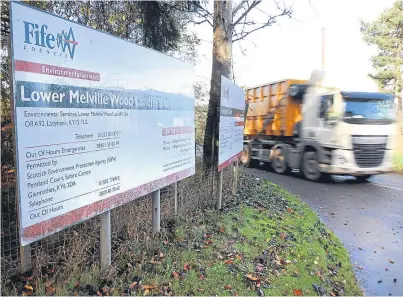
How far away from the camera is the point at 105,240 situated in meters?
3.33

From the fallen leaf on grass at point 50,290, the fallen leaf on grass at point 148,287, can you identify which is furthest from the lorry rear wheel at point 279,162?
the fallen leaf on grass at point 50,290

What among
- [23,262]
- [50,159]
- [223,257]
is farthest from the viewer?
[223,257]

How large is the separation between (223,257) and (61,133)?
2.56m

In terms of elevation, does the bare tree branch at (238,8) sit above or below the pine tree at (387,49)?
below

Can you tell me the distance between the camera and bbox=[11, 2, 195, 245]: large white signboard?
2240 millimetres

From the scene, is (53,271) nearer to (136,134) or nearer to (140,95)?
(136,134)

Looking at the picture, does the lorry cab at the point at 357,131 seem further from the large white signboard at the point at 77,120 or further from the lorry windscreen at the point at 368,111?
the large white signboard at the point at 77,120

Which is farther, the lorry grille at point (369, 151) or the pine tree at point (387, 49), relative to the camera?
the pine tree at point (387, 49)

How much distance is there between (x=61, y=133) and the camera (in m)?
2.48

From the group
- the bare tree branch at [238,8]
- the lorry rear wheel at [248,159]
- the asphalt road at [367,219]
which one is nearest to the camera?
the asphalt road at [367,219]

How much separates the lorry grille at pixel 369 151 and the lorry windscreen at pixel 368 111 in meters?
0.54

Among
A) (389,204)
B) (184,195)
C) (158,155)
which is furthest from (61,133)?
(389,204)

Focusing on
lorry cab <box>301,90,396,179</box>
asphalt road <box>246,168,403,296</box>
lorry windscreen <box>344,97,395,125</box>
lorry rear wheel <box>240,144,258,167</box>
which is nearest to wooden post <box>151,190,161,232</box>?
asphalt road <box>246,168,403,296</box>

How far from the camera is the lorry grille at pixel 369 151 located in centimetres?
1065
